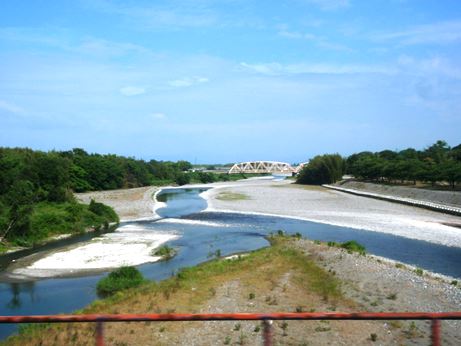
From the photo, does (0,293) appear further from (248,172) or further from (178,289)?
(248,172)

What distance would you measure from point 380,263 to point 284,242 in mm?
8569

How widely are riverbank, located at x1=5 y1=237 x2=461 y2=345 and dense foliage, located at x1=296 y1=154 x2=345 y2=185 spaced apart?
80.5m

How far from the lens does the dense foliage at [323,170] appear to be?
10475 centimetres

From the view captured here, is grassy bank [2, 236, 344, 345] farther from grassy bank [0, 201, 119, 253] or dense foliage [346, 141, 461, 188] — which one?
dense foliage [346, 141, 461, 188]

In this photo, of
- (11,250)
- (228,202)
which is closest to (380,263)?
(11,250)

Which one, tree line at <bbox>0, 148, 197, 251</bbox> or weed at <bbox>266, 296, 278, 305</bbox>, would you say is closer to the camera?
weed at <bbox>266, 296, 278, 305</bbox>

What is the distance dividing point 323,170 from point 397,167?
3345 cm

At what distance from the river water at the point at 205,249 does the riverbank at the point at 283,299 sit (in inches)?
91.0

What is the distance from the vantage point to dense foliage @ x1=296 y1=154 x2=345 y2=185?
105 meters

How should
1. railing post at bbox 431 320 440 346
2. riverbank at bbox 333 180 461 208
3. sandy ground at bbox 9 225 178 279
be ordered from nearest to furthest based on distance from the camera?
railing post at bbox 431 320 440 346, sandy ground at bbox 9 225 178 279, riverbank at bbox 333 180 461 208

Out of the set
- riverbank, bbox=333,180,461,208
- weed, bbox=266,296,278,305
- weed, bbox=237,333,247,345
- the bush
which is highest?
riverbank, bbox=333,180,461,208

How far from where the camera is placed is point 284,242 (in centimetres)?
3009

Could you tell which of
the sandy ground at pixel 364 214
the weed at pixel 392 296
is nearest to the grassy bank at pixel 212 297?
the weed at pixel 392 296

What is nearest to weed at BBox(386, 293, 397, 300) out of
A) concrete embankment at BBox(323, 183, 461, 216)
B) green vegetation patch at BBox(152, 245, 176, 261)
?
green vegetation patch at BBox(152, 245, 176, 261)
